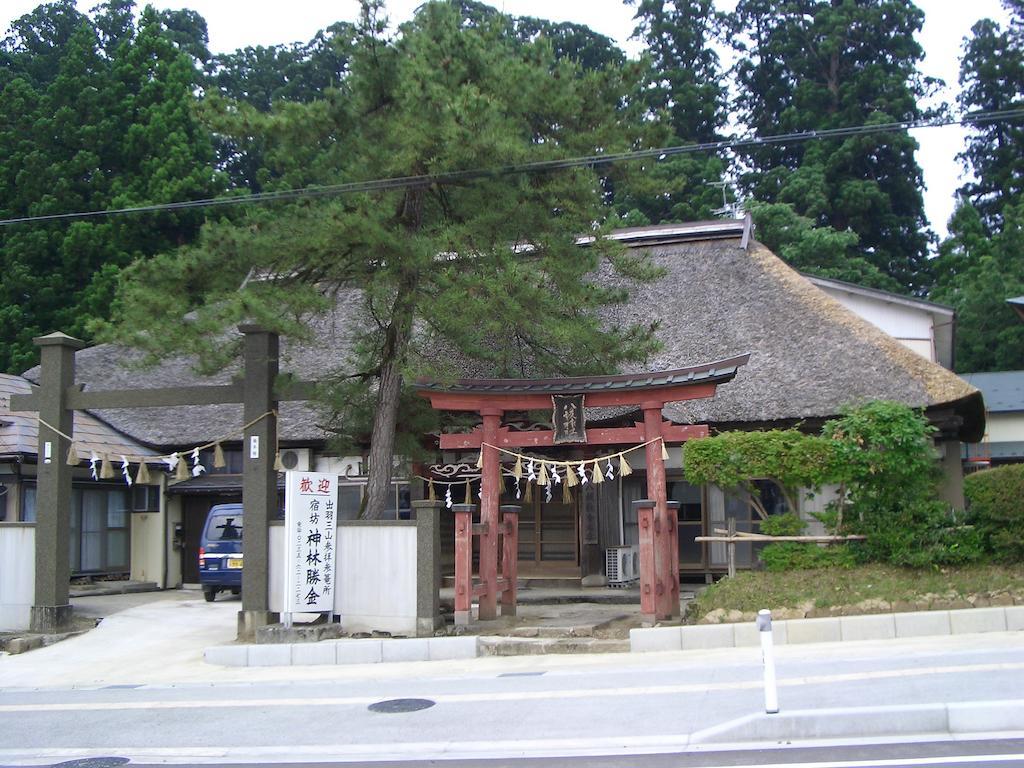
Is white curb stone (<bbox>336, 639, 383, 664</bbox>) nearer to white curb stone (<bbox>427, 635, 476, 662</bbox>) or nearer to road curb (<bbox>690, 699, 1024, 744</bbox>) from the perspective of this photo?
white curb stone (<bbox>427, 635, 476, 662</bbox>)

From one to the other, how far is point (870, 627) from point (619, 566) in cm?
796

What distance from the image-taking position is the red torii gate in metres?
13.5

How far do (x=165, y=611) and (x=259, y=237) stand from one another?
737 cm

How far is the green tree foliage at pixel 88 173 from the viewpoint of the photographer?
33438mm

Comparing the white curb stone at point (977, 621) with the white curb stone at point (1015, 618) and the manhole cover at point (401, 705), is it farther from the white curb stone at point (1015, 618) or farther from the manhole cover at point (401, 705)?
the manhole cover at point (401, 705)

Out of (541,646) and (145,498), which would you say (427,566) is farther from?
(145,498)

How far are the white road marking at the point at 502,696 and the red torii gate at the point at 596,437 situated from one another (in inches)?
136

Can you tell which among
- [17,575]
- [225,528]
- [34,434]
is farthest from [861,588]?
[34,434]

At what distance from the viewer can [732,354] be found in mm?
19578

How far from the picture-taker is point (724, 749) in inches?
290

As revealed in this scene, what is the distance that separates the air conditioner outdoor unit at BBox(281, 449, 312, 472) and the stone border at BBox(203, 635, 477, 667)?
737 cm

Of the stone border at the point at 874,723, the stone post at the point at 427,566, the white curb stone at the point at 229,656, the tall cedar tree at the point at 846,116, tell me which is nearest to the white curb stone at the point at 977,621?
the stone border at the point at 874,723

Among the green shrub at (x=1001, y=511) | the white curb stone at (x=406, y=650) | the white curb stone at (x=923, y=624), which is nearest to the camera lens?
the white curb stone at (x=923, y=624)

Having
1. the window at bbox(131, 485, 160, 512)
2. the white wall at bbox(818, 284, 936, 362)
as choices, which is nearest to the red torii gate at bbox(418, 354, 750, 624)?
the window at bbox(131, 485, 160, 512)
